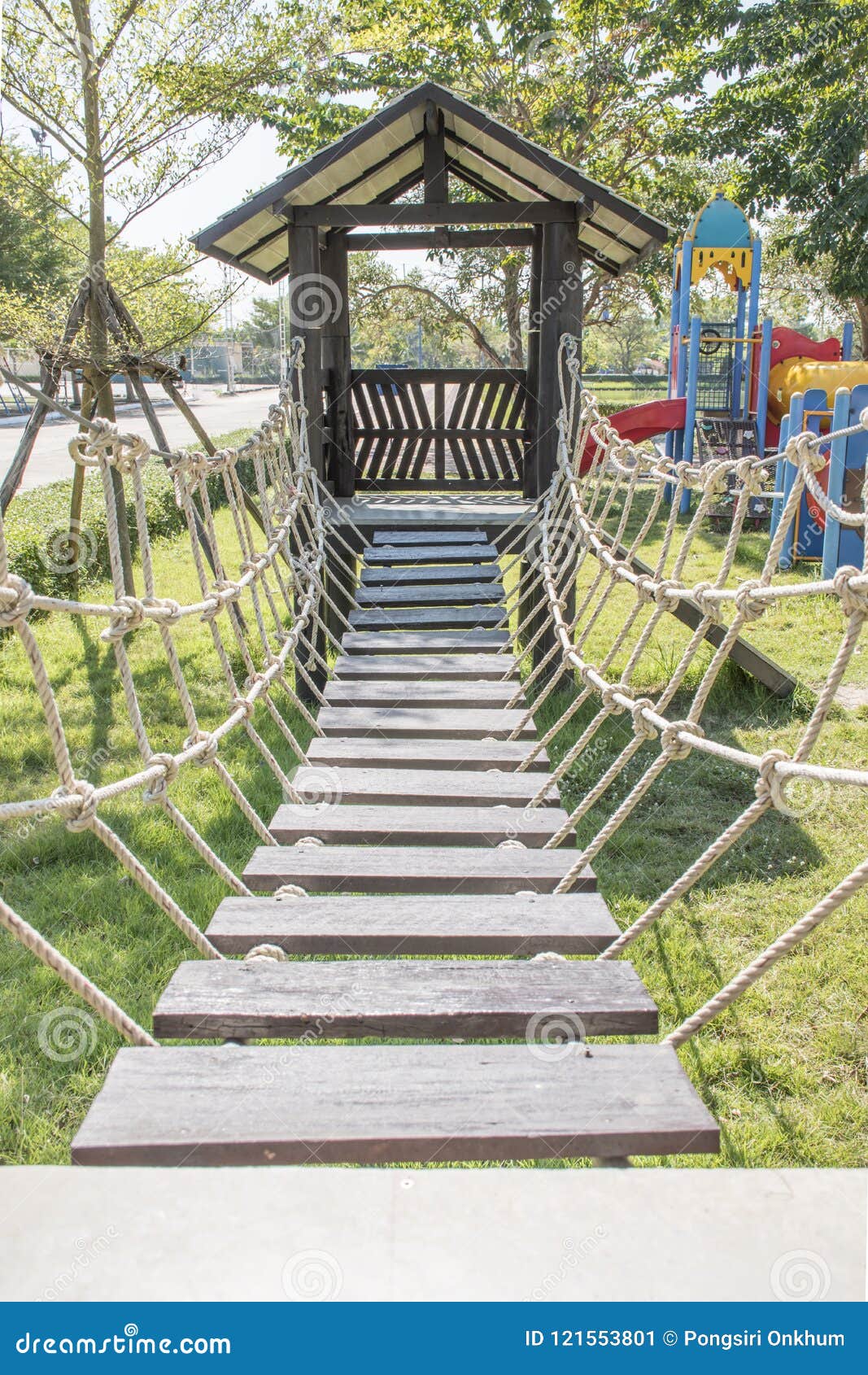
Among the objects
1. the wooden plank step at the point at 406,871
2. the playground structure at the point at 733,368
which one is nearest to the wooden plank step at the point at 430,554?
the wooden plank step at the point at 406,871

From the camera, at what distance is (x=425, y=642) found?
457 cm

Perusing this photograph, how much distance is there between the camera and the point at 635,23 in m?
12.5

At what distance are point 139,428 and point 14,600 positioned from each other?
988 inches

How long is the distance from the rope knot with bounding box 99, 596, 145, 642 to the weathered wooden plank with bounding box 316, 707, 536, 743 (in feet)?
5.00

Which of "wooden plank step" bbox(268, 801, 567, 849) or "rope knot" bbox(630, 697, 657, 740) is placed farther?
"wooden plank step" bbox(268, 801, 567, 849)

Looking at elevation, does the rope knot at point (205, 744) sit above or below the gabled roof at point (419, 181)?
below

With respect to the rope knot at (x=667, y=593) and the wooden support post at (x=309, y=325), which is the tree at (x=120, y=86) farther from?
the rope knot at (x=667, y=593)

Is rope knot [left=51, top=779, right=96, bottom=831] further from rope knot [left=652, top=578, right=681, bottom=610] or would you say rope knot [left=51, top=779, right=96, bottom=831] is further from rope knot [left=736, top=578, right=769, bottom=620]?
rope knot [left=652, top=578, right=681, bottom=610]

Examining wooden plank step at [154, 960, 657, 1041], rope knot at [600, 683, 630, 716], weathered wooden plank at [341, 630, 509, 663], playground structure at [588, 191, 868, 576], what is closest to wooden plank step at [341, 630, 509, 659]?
weathered wooden plank at [341, 630, 509, 663]

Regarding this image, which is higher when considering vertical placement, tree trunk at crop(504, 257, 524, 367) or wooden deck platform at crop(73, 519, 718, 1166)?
tree trunk at crop(504, 257, 524, 367)

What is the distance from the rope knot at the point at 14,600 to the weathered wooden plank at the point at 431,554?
403 centimetres

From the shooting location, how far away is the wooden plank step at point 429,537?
5.91 meters

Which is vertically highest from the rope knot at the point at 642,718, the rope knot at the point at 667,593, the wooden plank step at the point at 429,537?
the rope knot at the point at 667,593

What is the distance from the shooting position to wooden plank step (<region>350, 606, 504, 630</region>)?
16.1ft
